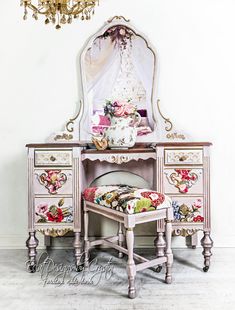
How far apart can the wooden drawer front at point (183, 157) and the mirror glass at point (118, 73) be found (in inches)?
21.3

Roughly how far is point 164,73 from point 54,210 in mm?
1438

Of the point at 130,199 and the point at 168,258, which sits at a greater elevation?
the point at 130,199

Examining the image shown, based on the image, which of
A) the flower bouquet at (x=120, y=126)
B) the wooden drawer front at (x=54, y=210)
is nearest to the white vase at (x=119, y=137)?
the flower bouquet at (x=120, y=126)

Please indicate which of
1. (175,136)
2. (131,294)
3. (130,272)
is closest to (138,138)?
(175,136)

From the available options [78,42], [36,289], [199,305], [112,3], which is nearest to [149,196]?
[199,305]

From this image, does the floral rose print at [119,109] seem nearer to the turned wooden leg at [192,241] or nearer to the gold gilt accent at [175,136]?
the gold gilt accent at [175,136]

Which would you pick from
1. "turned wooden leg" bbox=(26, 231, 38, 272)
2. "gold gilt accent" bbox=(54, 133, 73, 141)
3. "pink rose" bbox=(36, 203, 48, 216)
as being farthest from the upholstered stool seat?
"gold gilt accent" bbox=(54, 133, 73, 141)

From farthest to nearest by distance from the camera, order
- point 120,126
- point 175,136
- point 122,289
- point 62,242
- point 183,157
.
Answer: point 62,242 → point 175,136 → point 120,126 → point 183,157 → point 122,289

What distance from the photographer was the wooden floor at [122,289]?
7.04 feet

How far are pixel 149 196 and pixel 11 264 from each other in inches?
48.4

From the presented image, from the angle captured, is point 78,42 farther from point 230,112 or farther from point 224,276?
point 224,276

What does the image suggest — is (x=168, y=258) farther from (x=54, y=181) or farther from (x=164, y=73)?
(x=164, y=73)

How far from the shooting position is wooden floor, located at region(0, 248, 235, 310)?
7.04 feet

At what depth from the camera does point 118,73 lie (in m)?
3.13
